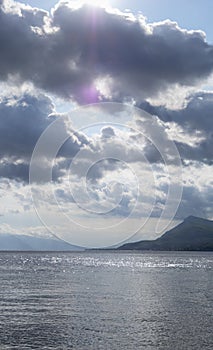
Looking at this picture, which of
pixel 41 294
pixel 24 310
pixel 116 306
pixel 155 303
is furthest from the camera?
pixel 41 294

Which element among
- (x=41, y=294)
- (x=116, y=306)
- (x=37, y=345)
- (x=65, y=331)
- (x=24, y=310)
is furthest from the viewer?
(x=41, y=294)

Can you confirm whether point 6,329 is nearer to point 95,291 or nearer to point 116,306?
point 116,306

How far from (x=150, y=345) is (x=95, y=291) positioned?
6100 cm

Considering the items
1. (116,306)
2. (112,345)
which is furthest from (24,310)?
(112,345)

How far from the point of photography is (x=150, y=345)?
→ 5403cm

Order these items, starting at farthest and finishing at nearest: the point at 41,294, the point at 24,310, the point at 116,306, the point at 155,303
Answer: the point at 41,294
the point at 155,303
the point at 116,306
the point at 24,310

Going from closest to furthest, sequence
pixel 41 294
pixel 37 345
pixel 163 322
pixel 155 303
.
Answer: pixel 37 345 < pixel 163 322 < pixel 155 303 < pixel 41 294

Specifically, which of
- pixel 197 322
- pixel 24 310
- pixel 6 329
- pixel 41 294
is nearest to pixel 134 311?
pixel 197 322

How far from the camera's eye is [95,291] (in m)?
114

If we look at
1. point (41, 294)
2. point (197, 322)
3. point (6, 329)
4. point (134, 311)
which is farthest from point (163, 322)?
point (41, 294)

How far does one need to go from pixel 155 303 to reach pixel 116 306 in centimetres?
1089

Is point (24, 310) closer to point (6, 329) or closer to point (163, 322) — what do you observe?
point (6, 329)

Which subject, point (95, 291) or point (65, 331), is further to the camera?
point (95, 291)

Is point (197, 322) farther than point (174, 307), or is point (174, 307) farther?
point (174, 307)
